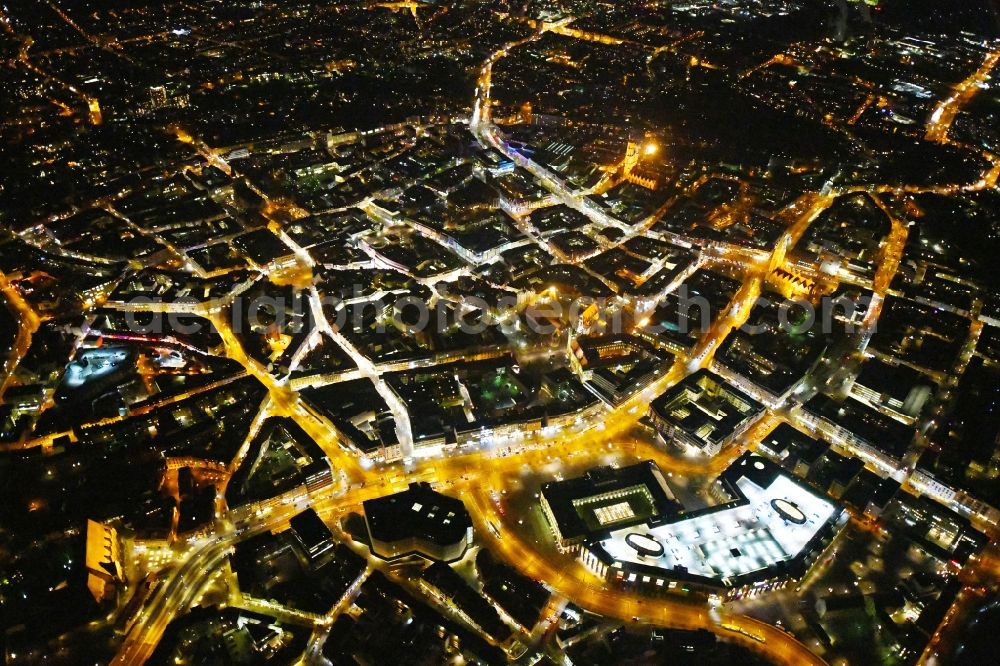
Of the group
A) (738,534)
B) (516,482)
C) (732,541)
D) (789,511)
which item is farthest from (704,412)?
(516,482)

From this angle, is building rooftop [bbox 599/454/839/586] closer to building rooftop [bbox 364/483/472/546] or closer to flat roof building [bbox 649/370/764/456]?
flat roof building [bbox 649/370/764/456]

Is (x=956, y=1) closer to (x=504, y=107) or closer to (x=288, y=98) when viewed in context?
(x=504, y=107)

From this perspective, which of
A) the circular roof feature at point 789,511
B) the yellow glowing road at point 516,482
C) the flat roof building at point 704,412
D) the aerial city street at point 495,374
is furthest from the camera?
the flat roof building at point 704,412

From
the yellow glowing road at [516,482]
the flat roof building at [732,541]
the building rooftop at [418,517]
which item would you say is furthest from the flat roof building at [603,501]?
the building rooftop at [418,517]

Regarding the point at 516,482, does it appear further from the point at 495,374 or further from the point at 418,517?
the point at 495,374

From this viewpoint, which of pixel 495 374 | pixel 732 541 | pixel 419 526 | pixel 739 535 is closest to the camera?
pixel 419 526

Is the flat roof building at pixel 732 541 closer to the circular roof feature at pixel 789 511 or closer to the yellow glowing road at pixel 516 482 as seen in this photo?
the circular roof feature at pixel 789 511

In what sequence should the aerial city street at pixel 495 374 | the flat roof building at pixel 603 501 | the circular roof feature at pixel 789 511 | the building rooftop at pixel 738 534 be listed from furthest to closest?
1. the circular roof feature at pixel 789 511
2. the flat roof building at pixel 603 501
3. the building rooftop at pixel 738 534
4. the aerial city street at pixel 495 374
